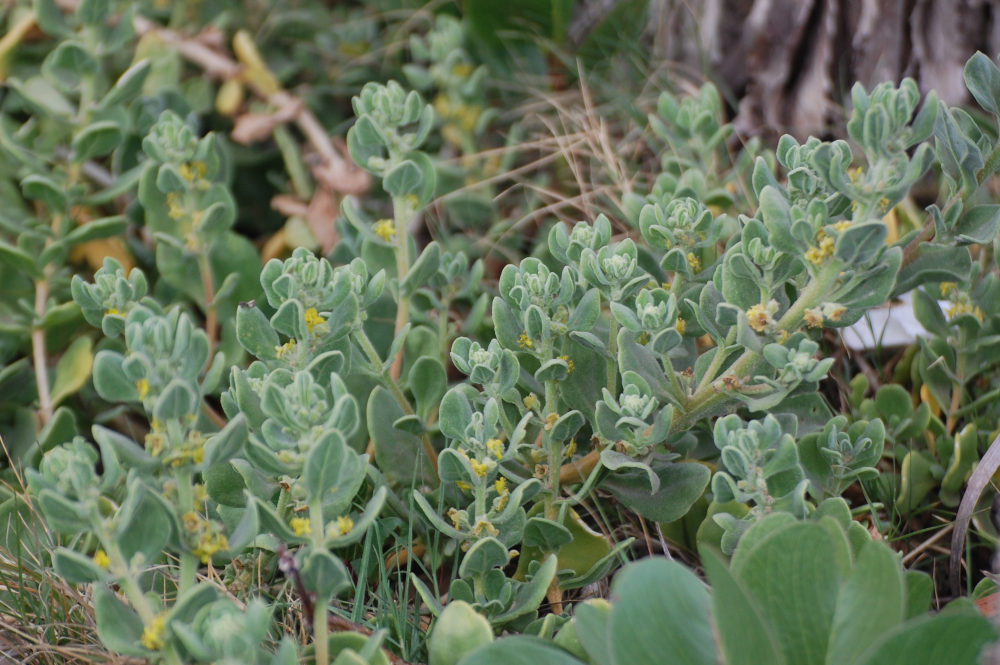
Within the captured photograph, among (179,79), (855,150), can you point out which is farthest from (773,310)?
(179,79)

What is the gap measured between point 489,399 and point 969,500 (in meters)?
0.76

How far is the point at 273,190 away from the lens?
2662 millimetres

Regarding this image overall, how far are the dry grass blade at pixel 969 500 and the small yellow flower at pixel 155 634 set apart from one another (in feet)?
3.76

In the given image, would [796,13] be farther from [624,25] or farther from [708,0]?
[624,25]

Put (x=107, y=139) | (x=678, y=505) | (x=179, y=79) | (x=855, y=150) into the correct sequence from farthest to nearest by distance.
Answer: (x=179, y=79) < (x=855, y=150) < (x=107, y=139) < (x=678, y=505)

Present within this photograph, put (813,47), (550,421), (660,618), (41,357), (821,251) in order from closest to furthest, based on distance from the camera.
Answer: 1. (660,618)
2. (821,251)
3. (550,421)
4. (41,357)
5. (813,47)

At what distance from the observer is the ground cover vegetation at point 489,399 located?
40.8 inches

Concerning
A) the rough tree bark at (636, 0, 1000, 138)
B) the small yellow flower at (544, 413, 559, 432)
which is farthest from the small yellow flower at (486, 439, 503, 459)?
the rough tree bark at (636, 0, 1000, 138)

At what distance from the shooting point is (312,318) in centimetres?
133

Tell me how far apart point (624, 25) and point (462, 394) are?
178 centimetres

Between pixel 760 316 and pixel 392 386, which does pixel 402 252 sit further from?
pixel 760 316

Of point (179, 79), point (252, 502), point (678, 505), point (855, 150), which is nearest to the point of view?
point (252, 502)

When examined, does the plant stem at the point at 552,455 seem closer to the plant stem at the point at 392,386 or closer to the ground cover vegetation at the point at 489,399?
the ground cover vegetation at the point at 489,399

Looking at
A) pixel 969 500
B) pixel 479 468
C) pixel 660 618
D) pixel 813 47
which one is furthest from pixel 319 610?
pixel 813 47
